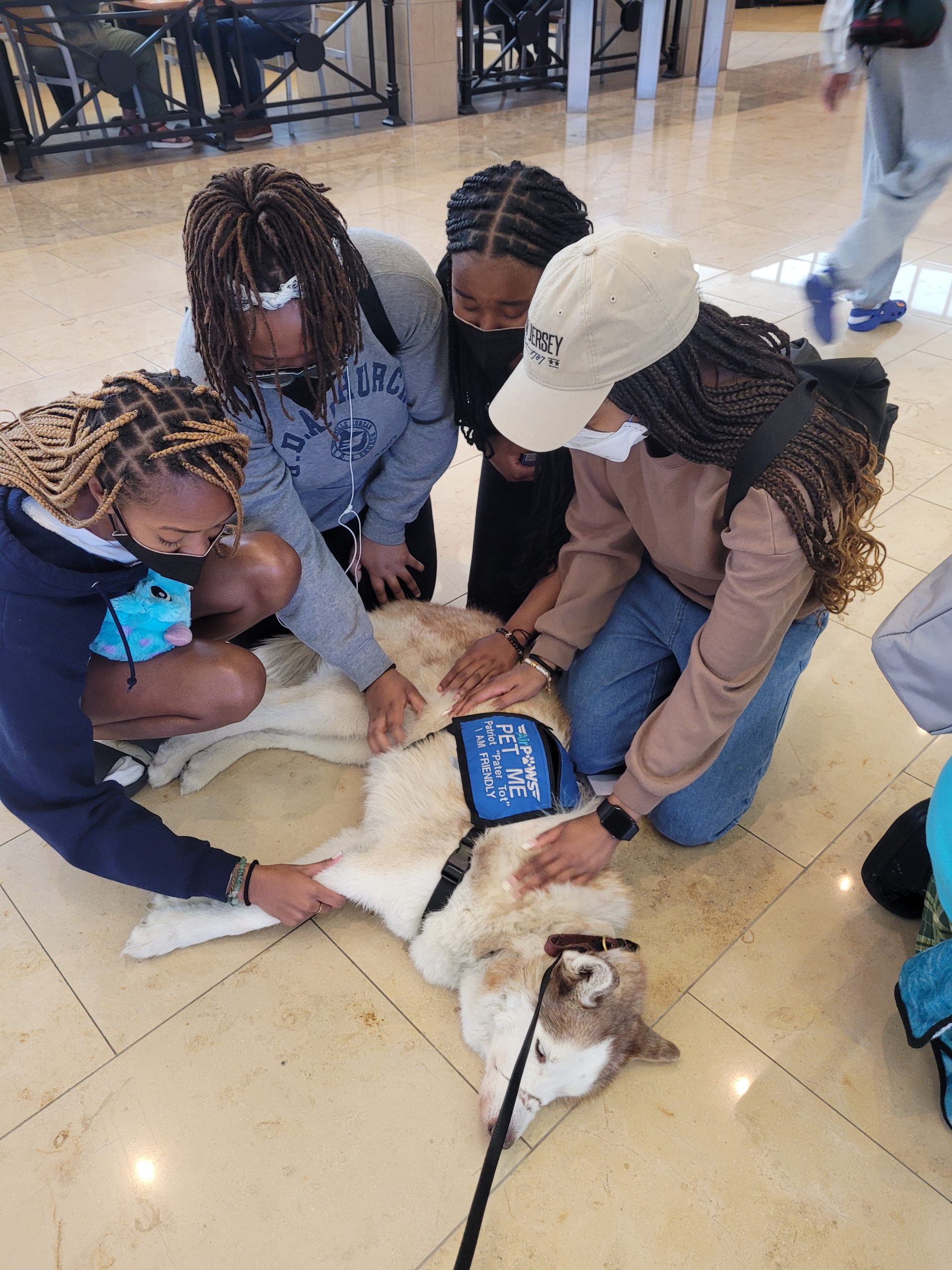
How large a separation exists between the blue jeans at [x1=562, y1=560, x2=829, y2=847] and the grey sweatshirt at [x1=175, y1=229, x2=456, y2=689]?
0.55 m

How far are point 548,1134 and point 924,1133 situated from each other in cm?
71

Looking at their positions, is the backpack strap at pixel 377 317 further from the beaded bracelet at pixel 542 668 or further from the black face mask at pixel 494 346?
the beaded bracelet at pixel 542 668

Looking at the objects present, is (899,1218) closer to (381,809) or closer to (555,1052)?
(555,1052)

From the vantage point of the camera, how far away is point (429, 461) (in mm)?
2367

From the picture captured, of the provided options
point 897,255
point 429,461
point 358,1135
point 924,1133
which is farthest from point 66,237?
point 924,1133

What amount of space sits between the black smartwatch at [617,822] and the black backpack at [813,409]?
0.63 meters

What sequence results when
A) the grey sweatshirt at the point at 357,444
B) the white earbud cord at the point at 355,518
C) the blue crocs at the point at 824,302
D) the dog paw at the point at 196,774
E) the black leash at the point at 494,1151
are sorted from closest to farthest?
the black leash at the point at 494,1151 < the grey sweatshirt at the point at 357,444 < the white earbud cord at the point at 355,518 < the dog paw at the point at 196,774 < the blue crocs at the point at 824,302

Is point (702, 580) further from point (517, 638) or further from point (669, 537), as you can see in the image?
point (517, 638)

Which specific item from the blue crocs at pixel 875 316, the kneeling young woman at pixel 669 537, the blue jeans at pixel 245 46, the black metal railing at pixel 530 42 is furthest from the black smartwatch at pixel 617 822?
the black metal railing at pixel 530 42

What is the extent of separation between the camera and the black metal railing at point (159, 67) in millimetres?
6504

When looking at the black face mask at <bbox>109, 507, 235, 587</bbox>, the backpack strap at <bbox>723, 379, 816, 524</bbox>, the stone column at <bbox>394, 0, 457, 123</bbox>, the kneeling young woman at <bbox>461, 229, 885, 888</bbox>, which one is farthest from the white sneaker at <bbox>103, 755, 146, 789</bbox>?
the stone column at <bbox>394, 0, 457, 123</bbox>

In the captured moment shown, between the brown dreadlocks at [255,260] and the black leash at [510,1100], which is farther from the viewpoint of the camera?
the brown dreadlocks at [255,260]

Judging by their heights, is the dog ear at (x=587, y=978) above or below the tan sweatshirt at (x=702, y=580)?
below

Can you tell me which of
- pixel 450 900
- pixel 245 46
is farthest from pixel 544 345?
pixel 245 46
